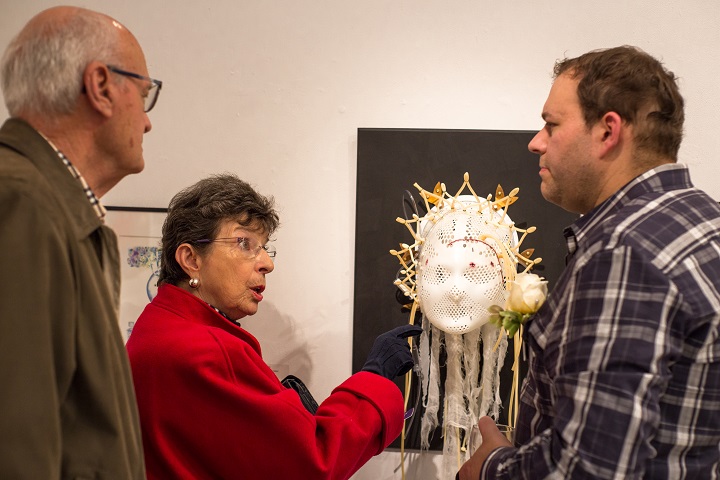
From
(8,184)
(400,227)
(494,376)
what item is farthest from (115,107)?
(494,376)

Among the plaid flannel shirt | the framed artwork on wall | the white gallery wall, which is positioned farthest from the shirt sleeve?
the framed artwork on wall

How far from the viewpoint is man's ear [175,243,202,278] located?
1616mm

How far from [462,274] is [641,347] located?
Answer: 0.86m

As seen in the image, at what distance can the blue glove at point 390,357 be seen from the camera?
1.73 metres

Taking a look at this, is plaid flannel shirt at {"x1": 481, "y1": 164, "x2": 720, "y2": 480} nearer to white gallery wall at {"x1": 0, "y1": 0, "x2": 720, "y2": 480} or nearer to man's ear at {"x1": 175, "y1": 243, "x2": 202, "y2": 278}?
man's ear at {"x1": 175, "y1": 243, "x2": 202, "y2": 278}

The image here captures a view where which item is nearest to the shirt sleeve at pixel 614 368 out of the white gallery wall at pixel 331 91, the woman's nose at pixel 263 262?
the woman's nose at pixel 263 262

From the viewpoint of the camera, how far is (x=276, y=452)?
1430mm

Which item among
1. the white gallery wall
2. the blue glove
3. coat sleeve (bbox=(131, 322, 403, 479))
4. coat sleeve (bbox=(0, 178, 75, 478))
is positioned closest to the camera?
coat sleeve (bbox=(0, 178, 75, 478))

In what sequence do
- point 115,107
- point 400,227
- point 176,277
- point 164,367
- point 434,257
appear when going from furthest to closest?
1. point 400,227
2. point 434,257
3. point 176,277
4. point 164,367
5. point 115,107

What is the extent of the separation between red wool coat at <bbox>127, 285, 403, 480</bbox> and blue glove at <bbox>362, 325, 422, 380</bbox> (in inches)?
10.3

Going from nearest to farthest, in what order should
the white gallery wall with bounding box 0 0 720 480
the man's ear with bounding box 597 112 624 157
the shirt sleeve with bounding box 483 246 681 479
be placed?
the shirt sleeve with bounding box 483 246 681 479 → the man's ear with bounding box 597 112 624 157 → the white gallery wall with bounding box 0 0 720 480

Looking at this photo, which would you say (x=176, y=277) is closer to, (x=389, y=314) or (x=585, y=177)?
(x=389, y=314)

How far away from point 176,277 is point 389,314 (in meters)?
0.70

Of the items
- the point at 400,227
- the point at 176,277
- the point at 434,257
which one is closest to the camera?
the point at 176,277
